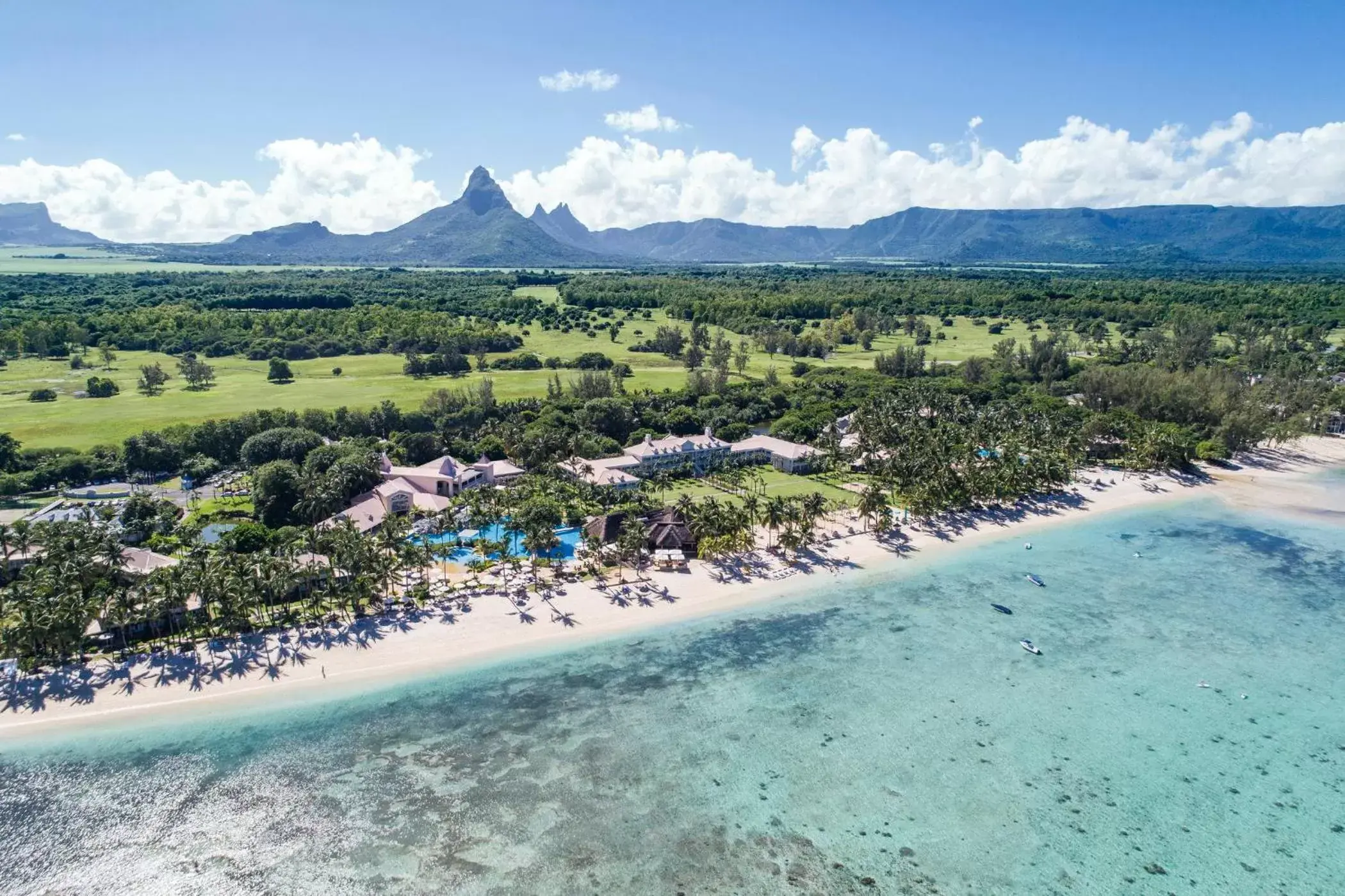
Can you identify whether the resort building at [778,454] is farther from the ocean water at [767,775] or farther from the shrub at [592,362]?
the shrub at [592,362]

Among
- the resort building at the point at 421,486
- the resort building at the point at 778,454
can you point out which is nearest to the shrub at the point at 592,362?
the resort building at the point at 778,454

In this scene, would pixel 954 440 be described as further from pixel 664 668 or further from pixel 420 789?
pixel 420 789

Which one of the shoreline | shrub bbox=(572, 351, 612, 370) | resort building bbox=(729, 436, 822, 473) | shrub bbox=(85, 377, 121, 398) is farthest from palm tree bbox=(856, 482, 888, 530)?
shrub bbox=(85, 377, 121, 398)

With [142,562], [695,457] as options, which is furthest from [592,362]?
[142,562]

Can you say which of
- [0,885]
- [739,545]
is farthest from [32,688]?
[739,545]

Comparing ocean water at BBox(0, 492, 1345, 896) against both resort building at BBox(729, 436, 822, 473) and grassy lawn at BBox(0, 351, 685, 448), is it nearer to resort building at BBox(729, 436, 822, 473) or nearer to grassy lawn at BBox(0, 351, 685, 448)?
resort building at BBox(729, 436, 822, 473)

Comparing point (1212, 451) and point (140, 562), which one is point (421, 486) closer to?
point (140, 562)
